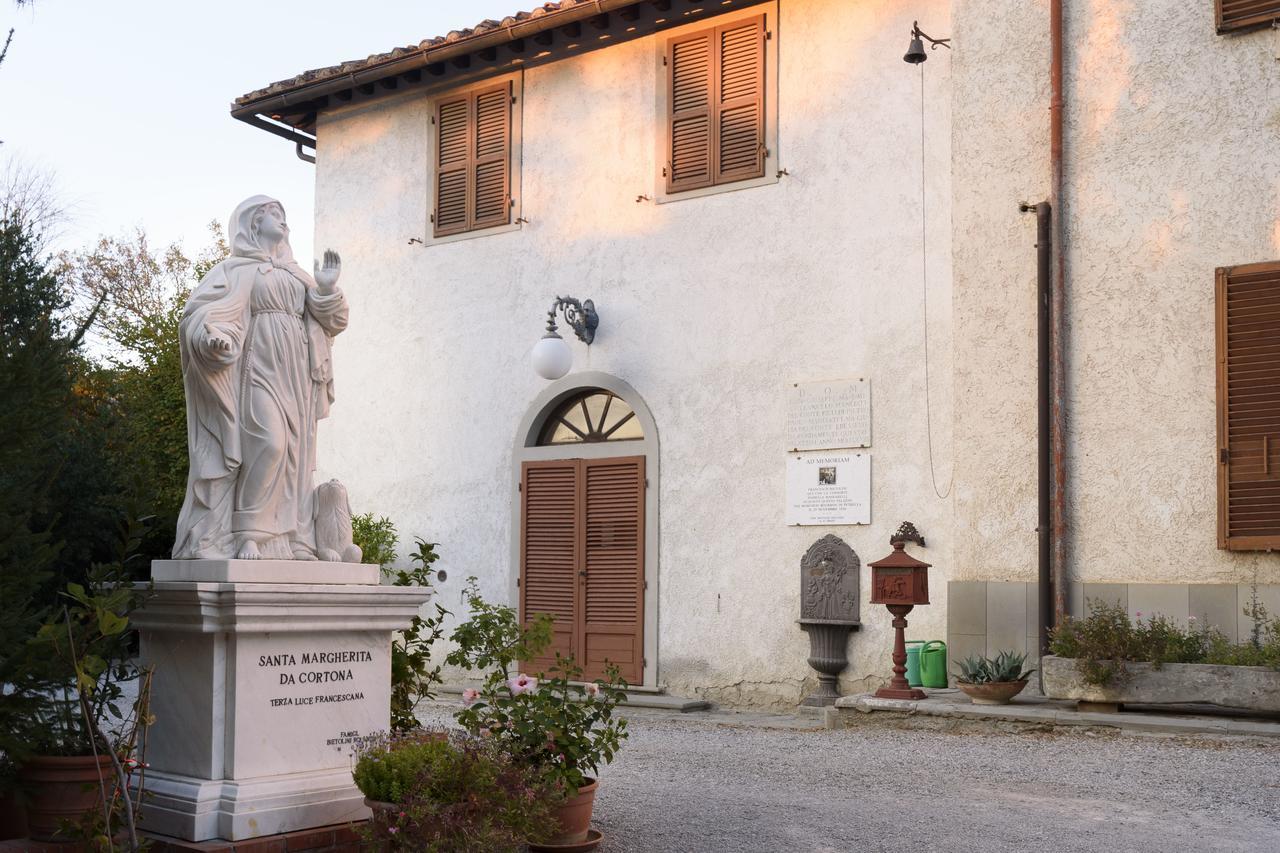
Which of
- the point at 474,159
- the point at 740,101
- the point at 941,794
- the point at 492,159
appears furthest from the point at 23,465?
the point at 474,159

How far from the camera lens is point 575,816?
5289 millimetres

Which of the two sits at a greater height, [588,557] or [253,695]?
[588,557]

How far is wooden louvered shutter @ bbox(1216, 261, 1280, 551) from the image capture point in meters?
9.01

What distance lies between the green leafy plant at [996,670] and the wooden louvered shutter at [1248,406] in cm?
156

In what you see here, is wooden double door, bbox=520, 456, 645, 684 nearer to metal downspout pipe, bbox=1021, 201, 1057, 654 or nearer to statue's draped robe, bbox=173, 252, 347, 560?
metal downspout pipe, bbox=1021, 201, 1057, 654

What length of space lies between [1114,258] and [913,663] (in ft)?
10.8

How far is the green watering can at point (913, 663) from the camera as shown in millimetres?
10383

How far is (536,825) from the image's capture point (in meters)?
4.94

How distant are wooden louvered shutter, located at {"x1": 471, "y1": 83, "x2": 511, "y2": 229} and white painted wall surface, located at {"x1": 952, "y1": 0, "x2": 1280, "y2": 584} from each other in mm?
4699

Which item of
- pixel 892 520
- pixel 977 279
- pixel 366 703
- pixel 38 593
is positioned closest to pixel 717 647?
pixel 892 520

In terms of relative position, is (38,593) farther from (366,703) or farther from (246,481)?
(366,703)

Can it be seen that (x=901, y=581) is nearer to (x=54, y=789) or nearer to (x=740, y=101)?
(x=740, y=101)

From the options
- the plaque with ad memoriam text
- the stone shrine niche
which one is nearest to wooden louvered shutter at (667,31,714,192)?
the plaque with ad memoriam text

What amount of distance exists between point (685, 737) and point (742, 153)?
5.12 metres
